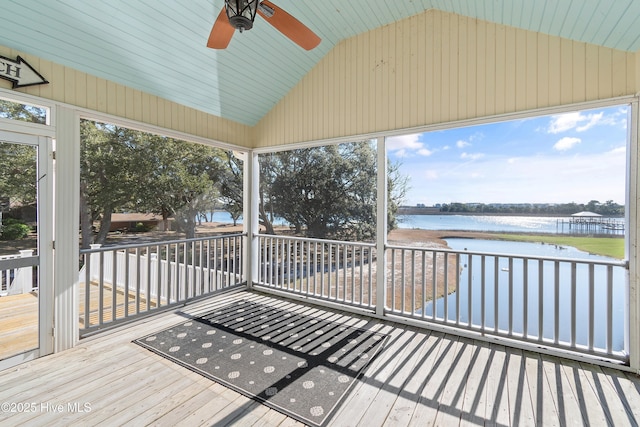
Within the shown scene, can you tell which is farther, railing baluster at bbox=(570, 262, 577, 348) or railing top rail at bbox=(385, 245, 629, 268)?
railing baluster at bbox=(570, 262, 577, 348)

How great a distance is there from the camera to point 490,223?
3.42 meters

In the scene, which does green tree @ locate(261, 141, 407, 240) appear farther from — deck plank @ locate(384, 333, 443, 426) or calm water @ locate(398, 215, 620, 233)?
deck plank @ locate(384, 333, 443, 426)

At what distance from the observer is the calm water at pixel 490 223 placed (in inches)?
120

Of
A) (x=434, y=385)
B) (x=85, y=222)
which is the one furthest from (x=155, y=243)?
(x=434, y=385)

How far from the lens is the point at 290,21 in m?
2.01

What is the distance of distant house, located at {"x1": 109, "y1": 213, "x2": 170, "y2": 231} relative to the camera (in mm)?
3361

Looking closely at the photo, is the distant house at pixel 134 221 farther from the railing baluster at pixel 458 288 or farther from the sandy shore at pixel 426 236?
the railing baluster at pixel 458 288

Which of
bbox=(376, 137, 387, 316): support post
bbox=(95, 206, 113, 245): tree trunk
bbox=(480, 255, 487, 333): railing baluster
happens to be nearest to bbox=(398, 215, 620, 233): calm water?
bbox=(480, 255, 487, 333): railing baluster

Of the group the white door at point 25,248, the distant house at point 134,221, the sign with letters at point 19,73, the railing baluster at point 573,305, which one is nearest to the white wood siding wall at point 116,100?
the sign with letters at point 19,73

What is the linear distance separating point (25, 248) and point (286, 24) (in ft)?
9.63

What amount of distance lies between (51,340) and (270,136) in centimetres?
353

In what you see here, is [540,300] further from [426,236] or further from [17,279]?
[17,279]

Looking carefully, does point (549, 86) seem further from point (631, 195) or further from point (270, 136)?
point (270, 136)

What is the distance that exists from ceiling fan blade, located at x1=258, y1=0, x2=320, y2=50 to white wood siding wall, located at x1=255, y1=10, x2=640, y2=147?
1.60 metres
